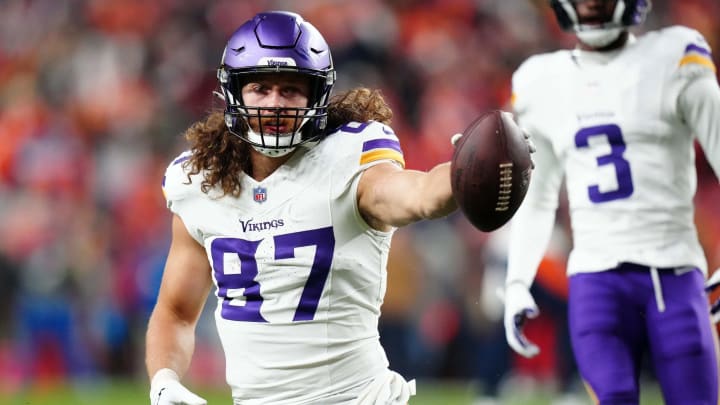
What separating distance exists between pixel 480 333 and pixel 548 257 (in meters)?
1.65

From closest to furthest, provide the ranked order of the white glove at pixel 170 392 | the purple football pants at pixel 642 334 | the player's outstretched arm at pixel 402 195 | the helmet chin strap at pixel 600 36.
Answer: the player's outstretched arm at pixel 402 195
the white glove at pixel 170 392
the purple football pants at pixel 642 334
the helmet chin strap at pixel 600 36

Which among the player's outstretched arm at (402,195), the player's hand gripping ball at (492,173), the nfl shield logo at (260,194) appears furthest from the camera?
the nfl shield logo at (260,194)

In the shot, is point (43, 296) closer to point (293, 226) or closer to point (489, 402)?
point (489, 402)

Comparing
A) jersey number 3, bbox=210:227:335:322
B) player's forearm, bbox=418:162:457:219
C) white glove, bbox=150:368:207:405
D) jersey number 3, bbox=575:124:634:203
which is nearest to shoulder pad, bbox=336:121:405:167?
jersey number 3, bbox=210:227:335:322

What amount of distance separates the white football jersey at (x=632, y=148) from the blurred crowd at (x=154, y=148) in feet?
11.1

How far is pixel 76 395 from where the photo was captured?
A: 805 cm

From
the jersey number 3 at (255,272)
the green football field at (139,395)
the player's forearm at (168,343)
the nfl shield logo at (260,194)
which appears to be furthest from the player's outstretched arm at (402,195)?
the green football field at (139,395)

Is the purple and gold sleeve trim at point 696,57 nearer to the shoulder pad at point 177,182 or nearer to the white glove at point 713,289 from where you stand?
the white glove at point 713,289

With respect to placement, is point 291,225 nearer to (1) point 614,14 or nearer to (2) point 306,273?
(2) point 306,273

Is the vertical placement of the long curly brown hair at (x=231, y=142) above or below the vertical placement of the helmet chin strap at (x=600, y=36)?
below

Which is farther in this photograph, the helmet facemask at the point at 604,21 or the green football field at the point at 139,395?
the green football field at the point at 139,395

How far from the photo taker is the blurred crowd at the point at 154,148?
8414mm

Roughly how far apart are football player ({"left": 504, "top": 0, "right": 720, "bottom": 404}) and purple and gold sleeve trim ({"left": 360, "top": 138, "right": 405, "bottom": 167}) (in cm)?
106

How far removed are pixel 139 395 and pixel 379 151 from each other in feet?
17.6
